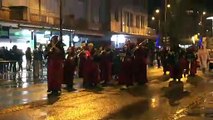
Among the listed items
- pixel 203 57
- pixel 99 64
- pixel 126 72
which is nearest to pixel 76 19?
pixel 203 57

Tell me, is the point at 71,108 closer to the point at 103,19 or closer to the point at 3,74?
the point at 3,74

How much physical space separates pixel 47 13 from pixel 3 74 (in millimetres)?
13435

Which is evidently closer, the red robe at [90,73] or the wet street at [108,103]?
the wet street at [108,103]

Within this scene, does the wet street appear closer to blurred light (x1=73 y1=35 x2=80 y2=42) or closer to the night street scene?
the night street scene

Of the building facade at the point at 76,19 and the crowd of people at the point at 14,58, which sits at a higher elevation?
the building facade at the point at 76,19

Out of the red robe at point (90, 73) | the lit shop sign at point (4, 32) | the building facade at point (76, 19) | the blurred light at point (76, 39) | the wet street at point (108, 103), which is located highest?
the building facade at point (76, 19)

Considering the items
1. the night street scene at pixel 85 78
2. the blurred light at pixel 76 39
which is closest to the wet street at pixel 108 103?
the night street scene at pixel 85 78

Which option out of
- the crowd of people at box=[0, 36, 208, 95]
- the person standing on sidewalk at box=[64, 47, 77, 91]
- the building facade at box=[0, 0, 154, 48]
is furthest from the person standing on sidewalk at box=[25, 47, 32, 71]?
the person standing on sidewalk at box=[64, 47, 77, 91]

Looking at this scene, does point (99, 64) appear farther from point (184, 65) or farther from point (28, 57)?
point (28, 57)

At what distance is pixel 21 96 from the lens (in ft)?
58.1

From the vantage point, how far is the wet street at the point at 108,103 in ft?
43.9

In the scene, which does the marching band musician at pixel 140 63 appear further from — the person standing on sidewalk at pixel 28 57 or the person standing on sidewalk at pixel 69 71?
the person standing on sidewalk at pixel 28 57

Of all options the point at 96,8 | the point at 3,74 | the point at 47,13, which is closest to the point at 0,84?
the point at 3,74

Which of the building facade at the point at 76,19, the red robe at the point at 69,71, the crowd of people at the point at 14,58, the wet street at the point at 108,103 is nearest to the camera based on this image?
the wet street at the point at 108,103
